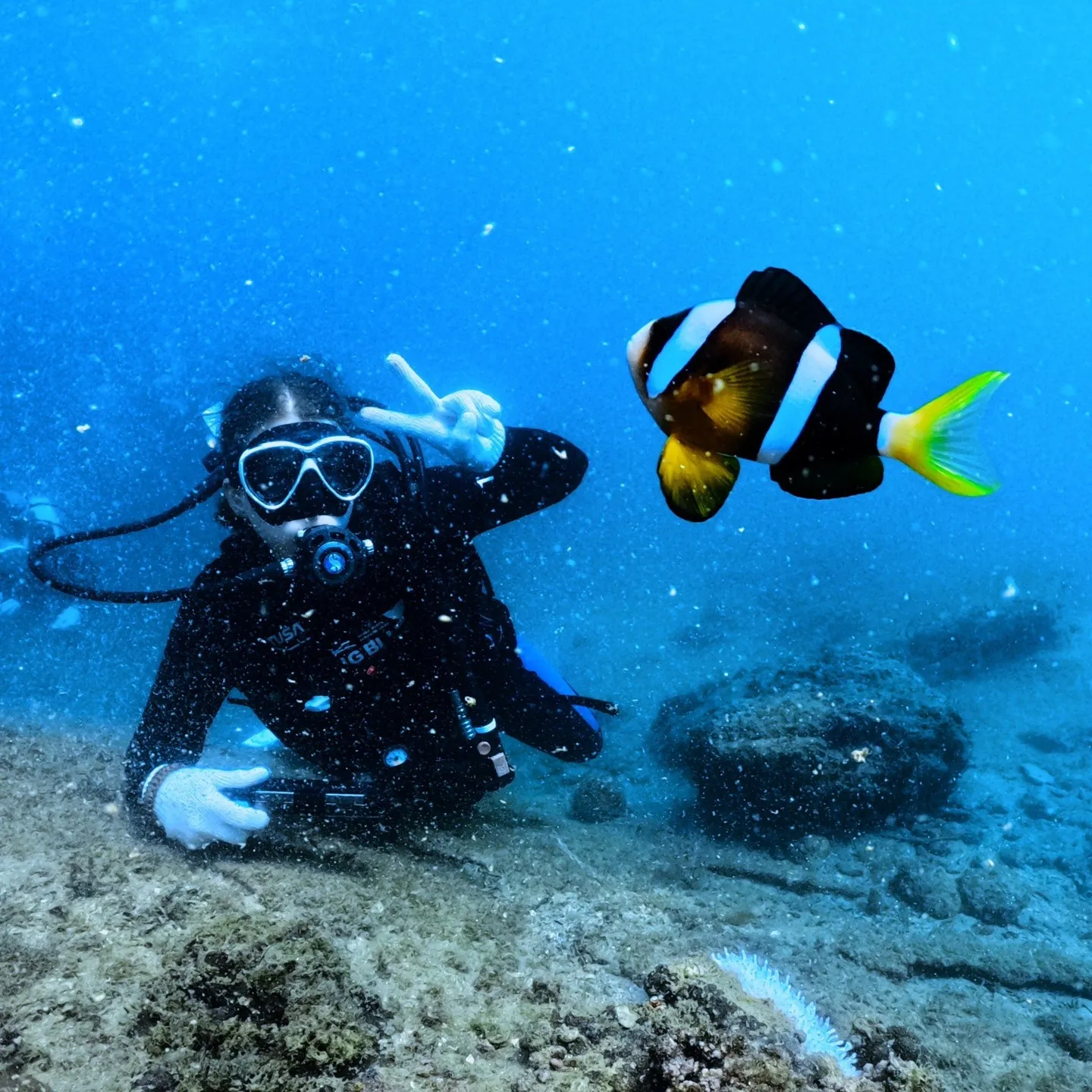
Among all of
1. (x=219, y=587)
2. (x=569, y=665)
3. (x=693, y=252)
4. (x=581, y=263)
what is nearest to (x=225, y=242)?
(x=581, y=263)

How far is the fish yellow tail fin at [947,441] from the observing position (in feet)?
3.45

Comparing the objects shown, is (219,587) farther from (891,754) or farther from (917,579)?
(917,579)

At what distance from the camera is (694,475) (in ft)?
3.98

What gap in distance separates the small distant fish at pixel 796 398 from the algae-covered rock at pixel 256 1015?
167 cm

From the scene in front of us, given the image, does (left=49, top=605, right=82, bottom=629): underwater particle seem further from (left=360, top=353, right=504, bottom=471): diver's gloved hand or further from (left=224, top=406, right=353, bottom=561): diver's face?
(left=360, top=353, right=504, bottom=471): diver's gloved hand

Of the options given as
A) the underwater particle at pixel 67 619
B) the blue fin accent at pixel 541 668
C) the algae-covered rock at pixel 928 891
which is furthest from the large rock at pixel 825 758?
the underwater particle at pixel 67 619

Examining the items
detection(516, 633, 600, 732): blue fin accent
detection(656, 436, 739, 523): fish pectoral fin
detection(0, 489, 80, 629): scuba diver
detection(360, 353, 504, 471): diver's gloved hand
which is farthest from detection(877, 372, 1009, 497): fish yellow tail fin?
detection(0, 489, 80, 629): scuba diver

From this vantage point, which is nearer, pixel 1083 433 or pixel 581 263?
pixel 1083 433

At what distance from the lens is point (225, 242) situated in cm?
8956

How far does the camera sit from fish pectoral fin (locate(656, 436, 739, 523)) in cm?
121

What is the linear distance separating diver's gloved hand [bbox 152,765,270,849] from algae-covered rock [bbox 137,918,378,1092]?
1.37 metres

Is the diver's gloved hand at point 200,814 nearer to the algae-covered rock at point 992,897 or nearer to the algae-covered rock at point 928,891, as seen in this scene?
the algae-covered rock at point 928,891

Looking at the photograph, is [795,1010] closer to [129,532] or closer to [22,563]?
[129,532]

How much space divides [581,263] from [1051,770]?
108504 mm
